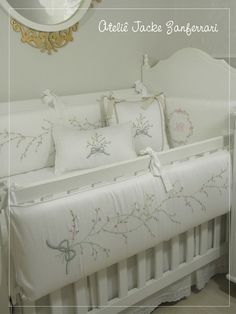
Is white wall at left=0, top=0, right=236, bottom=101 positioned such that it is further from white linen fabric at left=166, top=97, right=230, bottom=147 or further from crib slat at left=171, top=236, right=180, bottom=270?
crib slat at left=171, top=236, right=180, bottom=270

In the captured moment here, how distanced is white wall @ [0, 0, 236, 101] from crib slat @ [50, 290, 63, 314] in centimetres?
108

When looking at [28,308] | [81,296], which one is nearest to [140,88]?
[81,296]

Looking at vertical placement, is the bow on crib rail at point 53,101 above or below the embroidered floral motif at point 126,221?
above

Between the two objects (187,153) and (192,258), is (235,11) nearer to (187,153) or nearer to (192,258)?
(187,153)

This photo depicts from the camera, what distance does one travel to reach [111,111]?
2.08 meters

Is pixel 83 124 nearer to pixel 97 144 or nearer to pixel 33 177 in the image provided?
pixel 97 144

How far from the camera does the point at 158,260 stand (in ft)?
5.13

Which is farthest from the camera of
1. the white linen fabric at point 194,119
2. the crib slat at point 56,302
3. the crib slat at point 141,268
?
the white linen fabric at point 194,119

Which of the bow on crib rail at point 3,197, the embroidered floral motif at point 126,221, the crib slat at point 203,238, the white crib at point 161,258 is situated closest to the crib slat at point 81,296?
the white crib at point 161,258

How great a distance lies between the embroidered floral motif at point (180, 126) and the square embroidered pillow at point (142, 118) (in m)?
0.06

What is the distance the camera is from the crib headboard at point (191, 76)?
199 centimetres

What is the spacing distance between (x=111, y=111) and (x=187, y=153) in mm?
642

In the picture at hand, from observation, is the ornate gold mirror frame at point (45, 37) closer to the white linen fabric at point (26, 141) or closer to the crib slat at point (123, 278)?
the white linen fabric at point (26, 141)

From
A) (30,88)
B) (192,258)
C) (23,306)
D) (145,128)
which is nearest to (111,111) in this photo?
(145,128)
